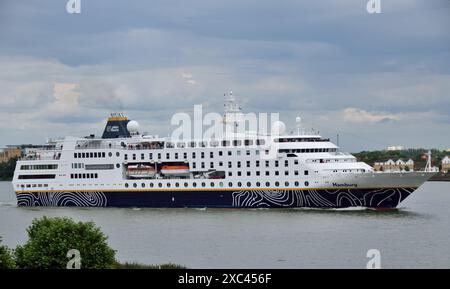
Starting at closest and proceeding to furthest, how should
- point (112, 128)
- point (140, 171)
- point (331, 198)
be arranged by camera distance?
point (331, 198) → point (140, 171) → point (112, 128)

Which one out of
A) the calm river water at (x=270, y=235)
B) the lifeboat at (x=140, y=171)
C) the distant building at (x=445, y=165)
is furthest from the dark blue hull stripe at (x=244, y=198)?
the distant building at (x=445, y=165)

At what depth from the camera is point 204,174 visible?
131 feet

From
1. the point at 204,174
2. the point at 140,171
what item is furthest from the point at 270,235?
the point at 140,171

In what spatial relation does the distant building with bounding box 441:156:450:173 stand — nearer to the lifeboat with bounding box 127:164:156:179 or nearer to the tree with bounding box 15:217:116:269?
the lifeboat with bounding box 127:164:156:179

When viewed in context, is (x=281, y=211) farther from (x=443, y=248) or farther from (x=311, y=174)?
(x=443, y=248)

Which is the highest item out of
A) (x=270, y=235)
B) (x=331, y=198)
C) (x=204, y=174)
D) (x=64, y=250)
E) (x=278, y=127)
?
(x=278, y=127)

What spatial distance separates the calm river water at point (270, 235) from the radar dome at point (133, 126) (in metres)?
5.82

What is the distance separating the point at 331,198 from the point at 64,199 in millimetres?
14842

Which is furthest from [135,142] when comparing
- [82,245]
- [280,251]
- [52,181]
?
[82,245]

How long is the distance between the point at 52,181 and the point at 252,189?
11.8m

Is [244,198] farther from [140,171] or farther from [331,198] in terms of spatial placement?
[140,171]

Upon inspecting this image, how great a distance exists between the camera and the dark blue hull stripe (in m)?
37.2

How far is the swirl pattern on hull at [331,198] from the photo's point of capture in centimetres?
3719
